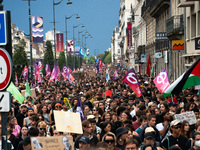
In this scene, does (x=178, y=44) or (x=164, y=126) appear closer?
(x=164, y=126)

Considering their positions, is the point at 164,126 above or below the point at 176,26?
below

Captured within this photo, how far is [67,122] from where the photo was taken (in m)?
8.38

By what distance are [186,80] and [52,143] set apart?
4483 millimetres

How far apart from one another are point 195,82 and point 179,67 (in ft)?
80.2

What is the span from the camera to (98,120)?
11.4 m

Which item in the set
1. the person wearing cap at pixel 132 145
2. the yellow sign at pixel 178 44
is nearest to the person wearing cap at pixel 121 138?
the person wearing cap at pixel 132 145

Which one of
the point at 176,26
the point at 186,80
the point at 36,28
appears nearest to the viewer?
the point at 186,80

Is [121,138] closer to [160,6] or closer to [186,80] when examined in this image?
[186,80]

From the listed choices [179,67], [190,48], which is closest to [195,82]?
[190,48]

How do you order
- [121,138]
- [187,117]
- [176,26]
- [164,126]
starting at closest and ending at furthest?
[121,138], [187,117], [164,126], [176,26]

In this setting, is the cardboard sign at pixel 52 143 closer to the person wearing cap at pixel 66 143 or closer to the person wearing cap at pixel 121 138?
the person wearing cap at pixel 66 143

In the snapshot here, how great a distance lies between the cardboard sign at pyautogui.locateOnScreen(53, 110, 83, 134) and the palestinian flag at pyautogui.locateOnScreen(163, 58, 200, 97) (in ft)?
7.94

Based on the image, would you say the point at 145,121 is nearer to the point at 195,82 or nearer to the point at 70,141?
the point at 195,82

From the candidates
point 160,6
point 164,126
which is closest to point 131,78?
point 164,126
